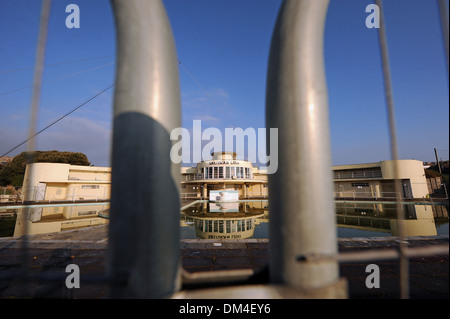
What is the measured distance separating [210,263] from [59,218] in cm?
1715

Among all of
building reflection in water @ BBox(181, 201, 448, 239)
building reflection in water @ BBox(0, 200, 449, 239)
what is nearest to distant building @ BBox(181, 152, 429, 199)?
building reflection in water @ BBox(0, 200, 449, 239)

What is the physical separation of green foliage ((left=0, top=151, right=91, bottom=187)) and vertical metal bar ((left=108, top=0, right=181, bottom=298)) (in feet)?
136

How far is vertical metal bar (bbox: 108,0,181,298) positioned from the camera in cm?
122

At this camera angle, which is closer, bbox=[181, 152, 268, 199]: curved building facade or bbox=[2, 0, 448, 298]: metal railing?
bbox=[2, 0, 448, 298]: metal railing

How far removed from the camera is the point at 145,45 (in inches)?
54.4

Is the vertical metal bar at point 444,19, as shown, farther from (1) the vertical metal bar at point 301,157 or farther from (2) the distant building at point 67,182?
(2) the distant building at point 67,182

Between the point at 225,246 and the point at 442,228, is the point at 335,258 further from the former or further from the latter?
the point at 442,228

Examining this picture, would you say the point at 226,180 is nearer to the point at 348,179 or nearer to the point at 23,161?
the point at 348,179

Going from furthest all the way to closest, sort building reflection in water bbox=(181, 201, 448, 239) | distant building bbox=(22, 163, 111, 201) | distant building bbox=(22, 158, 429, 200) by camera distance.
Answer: distant building bbox=(22, 158, 429, 200)
distant building bbox=(22, 163, 111, 201)
building reflection in water bbox=(181, 201, 448, 239)

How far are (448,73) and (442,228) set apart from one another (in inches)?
607

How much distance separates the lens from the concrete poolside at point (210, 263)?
2.93 m

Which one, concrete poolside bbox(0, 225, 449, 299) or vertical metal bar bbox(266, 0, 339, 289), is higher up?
vertical metal bar bbox(266, 0, 339, 289)

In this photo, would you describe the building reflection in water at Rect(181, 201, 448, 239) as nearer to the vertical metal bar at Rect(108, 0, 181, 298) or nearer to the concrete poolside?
the concrete poolside
